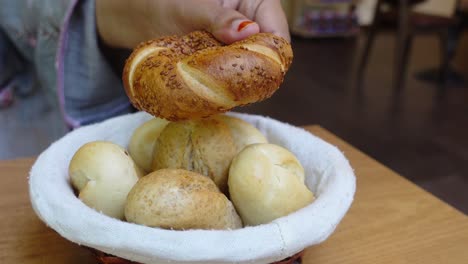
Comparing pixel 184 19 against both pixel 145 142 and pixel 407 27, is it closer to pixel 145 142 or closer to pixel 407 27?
pixel 145 142

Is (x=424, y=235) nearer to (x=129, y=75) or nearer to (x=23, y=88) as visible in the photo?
(x=129, y=75)

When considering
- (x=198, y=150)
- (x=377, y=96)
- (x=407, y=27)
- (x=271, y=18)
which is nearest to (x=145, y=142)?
(x=198, y=150)

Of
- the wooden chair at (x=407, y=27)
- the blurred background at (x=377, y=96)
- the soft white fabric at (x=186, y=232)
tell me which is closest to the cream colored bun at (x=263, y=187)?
the soft white fabric at (x=186, y=232)

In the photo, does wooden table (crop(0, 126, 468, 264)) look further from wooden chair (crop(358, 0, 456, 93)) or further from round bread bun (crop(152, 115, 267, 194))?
wooden chair (crop(358, 0, 456, 93))

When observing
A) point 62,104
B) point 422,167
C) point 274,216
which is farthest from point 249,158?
point 422,167

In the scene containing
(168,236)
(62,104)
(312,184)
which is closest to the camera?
(168,236)

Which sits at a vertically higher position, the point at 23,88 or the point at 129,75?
the point at 129,75

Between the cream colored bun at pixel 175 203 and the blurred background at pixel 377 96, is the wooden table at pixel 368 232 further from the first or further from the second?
the blurred background at pixel 377 96

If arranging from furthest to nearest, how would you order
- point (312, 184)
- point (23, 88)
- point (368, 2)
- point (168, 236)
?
point (368, 2) < point (23, 88) < point (312, 184) < point (168, 236)
